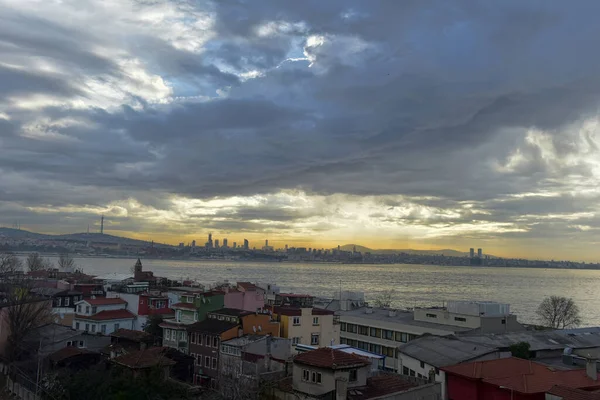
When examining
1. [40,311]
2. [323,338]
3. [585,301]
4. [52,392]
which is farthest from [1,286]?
[585,301]

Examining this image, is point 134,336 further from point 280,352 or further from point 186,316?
point 280,352

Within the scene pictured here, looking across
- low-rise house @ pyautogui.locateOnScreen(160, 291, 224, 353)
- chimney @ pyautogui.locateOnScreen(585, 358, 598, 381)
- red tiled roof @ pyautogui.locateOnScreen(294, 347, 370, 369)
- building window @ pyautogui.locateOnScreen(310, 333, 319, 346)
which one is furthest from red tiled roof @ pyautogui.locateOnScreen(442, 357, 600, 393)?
low-rise house @ pyautogui.locateOnScreen(160, 291, 224, 353)

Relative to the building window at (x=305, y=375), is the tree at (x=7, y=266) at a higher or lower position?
higher

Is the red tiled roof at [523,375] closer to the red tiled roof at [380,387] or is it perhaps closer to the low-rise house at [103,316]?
the red tiled roof at [380,387]

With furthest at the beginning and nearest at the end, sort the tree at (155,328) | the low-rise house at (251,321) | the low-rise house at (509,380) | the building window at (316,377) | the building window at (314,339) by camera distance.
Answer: the building window at (314,339)
the tree at (155,328)
the low-rise house at (251,321)
the building window at (316,377)
the low-rise house at (509,380)

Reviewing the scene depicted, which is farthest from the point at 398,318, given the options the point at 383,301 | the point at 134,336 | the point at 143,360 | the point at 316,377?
the point at 383,301

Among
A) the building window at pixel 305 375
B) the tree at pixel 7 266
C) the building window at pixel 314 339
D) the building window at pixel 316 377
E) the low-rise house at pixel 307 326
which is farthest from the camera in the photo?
the tree at pixel 7 266

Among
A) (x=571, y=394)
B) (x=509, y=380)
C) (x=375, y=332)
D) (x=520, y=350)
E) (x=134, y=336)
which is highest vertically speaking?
(x=571, y=394)

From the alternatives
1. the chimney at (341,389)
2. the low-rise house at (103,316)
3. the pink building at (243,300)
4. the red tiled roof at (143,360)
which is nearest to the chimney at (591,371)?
the chimney at (341,389)
